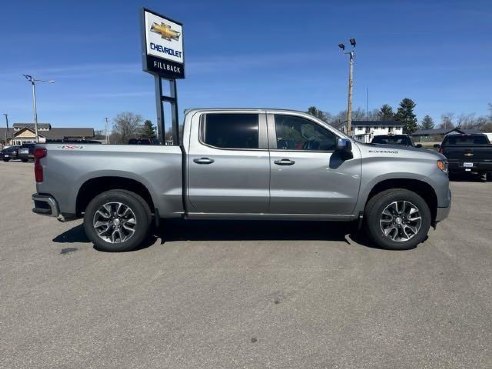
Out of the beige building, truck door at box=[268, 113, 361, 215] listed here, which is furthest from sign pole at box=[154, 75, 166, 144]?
the beige building

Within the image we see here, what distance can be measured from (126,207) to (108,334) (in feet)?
8.44

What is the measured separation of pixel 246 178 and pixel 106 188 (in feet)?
6.73

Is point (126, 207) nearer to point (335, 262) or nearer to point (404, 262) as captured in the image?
point (335, 262)

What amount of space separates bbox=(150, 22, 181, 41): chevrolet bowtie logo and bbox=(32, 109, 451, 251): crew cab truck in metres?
9.10

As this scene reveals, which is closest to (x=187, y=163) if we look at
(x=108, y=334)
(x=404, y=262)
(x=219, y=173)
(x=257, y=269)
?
(x=219, y=173)

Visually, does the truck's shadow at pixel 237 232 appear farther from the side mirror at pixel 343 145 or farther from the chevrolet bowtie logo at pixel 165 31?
the chevrolet bowtie logo at pixel 165 31

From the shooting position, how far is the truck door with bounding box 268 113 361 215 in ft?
18.7

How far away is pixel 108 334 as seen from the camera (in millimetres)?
3469

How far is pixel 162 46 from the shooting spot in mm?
13977

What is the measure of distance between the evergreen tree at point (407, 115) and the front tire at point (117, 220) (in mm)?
115124

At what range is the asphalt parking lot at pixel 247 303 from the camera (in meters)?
3.17

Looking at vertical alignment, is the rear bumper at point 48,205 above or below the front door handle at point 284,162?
below

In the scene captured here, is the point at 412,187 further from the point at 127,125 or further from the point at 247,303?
the point at 127,125

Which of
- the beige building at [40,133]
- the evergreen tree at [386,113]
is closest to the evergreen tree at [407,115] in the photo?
the evergreen tree at [386,113]
